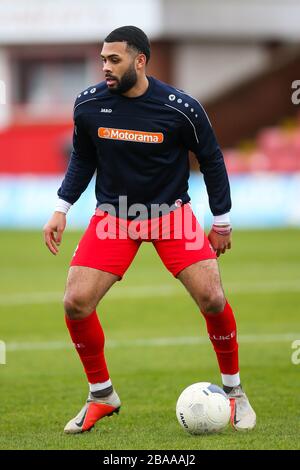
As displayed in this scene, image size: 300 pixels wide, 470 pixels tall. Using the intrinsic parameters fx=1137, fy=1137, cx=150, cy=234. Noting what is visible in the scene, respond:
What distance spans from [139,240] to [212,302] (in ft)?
2.14

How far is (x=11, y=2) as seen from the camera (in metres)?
34.8

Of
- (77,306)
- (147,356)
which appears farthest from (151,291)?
(77,306)

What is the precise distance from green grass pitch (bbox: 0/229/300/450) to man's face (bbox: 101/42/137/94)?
2205 millimetres

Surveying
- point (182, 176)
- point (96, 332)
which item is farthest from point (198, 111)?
point (96, 332)

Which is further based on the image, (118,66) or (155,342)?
(155,342)

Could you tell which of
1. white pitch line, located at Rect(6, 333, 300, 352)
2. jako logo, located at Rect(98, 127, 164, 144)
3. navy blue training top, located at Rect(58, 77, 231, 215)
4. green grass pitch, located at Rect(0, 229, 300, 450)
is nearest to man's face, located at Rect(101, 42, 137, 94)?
navy blue training top, located at Rect(58, 77, 231, 215)

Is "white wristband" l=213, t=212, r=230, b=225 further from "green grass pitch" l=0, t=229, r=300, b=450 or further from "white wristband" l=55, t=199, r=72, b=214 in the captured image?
"green grass pitch" l=0, t=229, r=300, b=450

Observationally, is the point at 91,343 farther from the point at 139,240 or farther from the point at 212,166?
the point at 212,166

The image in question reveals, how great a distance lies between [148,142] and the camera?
7262mm

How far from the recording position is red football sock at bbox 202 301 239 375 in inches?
290

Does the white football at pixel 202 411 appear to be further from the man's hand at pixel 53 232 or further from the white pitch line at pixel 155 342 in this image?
the white pitch line at pixel 155 342

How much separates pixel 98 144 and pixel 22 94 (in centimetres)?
2962

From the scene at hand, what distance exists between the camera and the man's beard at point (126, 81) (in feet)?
23.6
